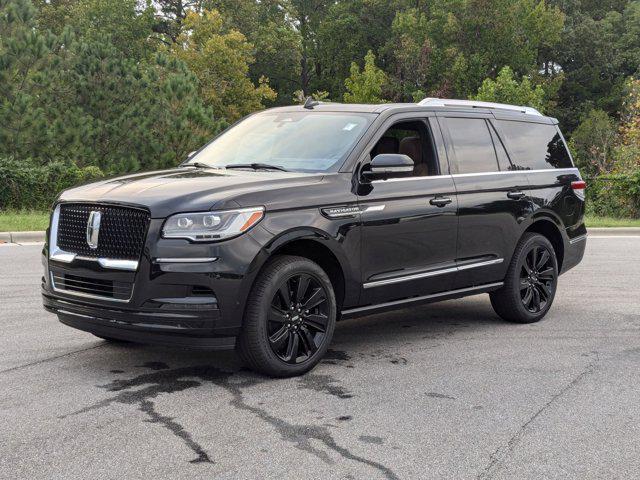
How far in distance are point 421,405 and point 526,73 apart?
5992 centimetres

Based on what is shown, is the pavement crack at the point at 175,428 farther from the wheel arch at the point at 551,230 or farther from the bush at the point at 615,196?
the bush at the point at 615,196

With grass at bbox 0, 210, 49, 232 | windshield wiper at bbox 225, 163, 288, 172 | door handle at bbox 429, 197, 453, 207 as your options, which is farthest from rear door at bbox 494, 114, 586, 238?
grass at bbox 0, 210, 49, 232

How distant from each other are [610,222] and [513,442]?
54.4 feet

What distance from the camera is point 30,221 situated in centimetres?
1616

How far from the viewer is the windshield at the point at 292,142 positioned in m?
6.26

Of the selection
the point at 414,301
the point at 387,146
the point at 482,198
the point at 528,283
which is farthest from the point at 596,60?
the point at 414,301

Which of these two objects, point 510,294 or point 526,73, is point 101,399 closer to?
point 510,294

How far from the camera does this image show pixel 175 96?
2892cm

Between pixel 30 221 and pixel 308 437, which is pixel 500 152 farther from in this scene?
pixel 30 221

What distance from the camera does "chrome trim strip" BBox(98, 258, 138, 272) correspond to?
521 cm

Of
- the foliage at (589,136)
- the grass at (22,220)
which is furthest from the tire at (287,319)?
the foliage at (589,136)

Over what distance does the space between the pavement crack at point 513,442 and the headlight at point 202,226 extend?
6.60 feet

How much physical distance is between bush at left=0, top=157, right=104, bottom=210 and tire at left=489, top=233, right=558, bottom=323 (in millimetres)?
12755

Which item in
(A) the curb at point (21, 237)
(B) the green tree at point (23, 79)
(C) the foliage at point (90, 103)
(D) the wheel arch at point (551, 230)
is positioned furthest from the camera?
(C) the foliage at point (90, 103)
